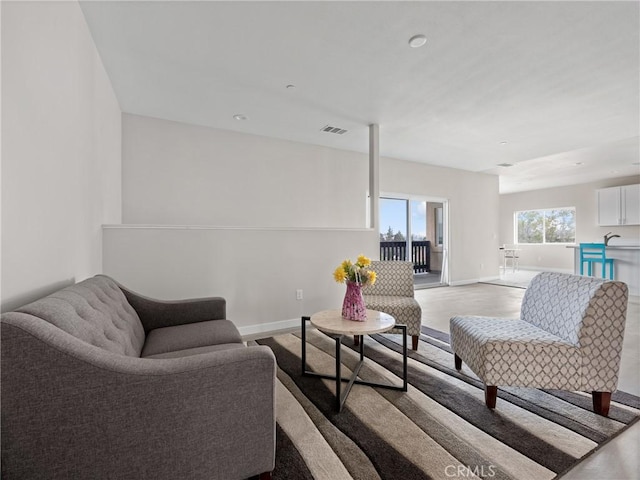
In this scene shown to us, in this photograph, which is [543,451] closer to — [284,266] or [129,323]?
[129,323]

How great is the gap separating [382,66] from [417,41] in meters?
0.41

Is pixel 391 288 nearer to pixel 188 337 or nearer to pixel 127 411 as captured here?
pixel 188 337

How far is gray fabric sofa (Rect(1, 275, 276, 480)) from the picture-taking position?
90cm

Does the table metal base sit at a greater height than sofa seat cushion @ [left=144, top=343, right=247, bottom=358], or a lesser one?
lesser

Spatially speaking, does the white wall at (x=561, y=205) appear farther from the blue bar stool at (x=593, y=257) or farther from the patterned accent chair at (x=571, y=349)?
the patterned accent chair at (x=571, y=349)

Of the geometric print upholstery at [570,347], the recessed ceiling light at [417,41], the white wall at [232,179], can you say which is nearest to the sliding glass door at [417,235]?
the white wall at [232,179]

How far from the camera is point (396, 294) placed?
128 inches

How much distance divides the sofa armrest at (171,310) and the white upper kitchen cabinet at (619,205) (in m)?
10.2

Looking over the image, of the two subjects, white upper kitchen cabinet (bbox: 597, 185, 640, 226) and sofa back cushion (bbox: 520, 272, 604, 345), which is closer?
sofa back cushion (bbox: 520, 272, 604, 345)

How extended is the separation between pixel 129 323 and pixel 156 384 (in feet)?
3.00

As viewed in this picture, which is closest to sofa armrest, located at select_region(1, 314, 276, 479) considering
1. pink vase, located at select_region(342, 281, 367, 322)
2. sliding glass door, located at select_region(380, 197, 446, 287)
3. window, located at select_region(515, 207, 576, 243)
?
pink vase, located at select_region(342, 281, 367, 322)

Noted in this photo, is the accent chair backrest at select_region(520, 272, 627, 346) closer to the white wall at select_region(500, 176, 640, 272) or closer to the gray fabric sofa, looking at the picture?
the gray fabric sofa

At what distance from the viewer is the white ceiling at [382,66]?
2.03 meters

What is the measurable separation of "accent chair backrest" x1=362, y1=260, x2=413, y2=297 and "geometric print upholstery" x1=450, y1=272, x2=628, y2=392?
1260 millimetres
